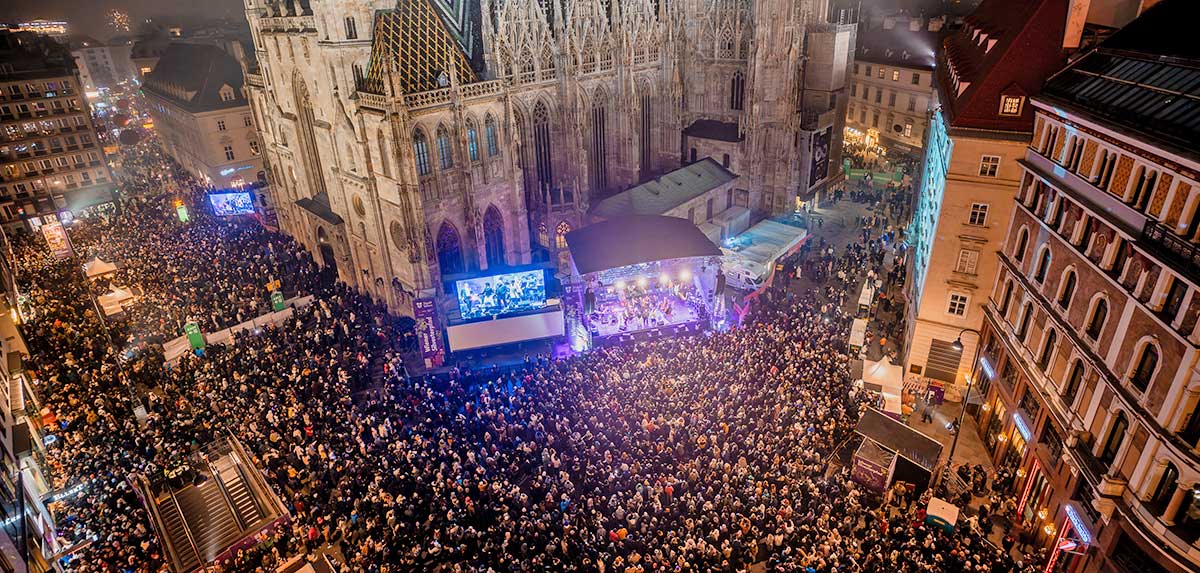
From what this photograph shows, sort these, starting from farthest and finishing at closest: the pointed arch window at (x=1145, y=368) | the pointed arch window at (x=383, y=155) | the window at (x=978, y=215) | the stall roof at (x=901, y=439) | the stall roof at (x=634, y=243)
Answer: the stall roof at (x=634, y=243) → the pointed arch window at (x=383, y=155) → the window at (x=978, y=215) → the stall roof at (x=901, y=439) → the pointed arch window at (x=1145, y=368)

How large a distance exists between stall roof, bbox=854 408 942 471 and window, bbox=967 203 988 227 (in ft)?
32.7

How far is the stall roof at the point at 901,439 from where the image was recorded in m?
21.6

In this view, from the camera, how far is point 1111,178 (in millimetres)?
18281

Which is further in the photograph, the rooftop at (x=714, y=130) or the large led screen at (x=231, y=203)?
the rooftop at (x=714, y=130)

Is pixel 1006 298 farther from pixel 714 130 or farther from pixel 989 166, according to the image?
pixel 714 130

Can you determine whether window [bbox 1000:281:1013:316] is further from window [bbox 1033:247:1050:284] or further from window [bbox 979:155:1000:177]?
window [bbox 979:155:1000:177]

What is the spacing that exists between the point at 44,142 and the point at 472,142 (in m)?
48.9

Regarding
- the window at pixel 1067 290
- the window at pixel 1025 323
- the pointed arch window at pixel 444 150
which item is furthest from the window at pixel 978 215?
the pointed arch window at pixel 444 150

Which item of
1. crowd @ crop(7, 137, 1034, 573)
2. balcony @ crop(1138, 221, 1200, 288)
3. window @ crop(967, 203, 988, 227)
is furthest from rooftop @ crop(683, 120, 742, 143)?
balcony @ crop(1138, 221, 1200, 288)

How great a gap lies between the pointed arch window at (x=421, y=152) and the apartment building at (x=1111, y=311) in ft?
98.1

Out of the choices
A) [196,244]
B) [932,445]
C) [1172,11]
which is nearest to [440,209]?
[196,244]

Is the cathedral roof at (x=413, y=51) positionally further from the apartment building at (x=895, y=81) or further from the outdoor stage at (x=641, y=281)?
the apartment building at (x=895, y=81)

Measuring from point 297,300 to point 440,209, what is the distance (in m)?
11.3

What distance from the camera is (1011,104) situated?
23422 mm
